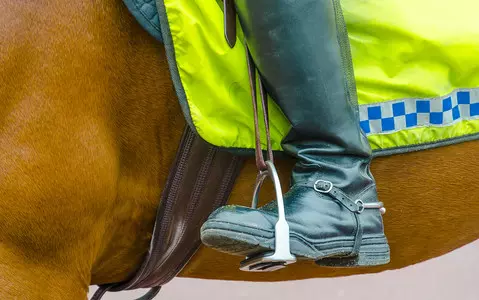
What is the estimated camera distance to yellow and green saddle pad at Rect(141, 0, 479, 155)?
3.23 ft

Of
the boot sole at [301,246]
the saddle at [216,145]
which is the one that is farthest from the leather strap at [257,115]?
the boot sole at [301,246]

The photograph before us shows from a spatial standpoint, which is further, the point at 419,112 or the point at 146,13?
the point at 419,112

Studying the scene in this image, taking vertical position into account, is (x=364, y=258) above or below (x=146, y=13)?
below

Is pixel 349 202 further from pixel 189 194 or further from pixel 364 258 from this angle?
pixel 189 194

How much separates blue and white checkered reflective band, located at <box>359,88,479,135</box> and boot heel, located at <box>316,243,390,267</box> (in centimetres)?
15

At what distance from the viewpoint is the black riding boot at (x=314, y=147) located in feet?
3.15

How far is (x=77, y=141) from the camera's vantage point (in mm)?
957

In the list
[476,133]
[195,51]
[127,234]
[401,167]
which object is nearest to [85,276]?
[127,234]

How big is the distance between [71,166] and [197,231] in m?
0.23

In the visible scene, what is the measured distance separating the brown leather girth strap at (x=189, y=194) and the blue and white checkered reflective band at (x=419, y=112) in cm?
19

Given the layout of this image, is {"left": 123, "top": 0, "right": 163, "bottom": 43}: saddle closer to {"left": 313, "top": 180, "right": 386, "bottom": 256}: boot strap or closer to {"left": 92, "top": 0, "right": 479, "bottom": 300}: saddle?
{"left": 92, "top": 0, "right": 479, "bottom": 300}: saddle

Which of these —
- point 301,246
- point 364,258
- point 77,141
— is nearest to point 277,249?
point 301,246

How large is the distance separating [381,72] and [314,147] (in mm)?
154

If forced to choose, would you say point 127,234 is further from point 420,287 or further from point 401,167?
point 420,287
